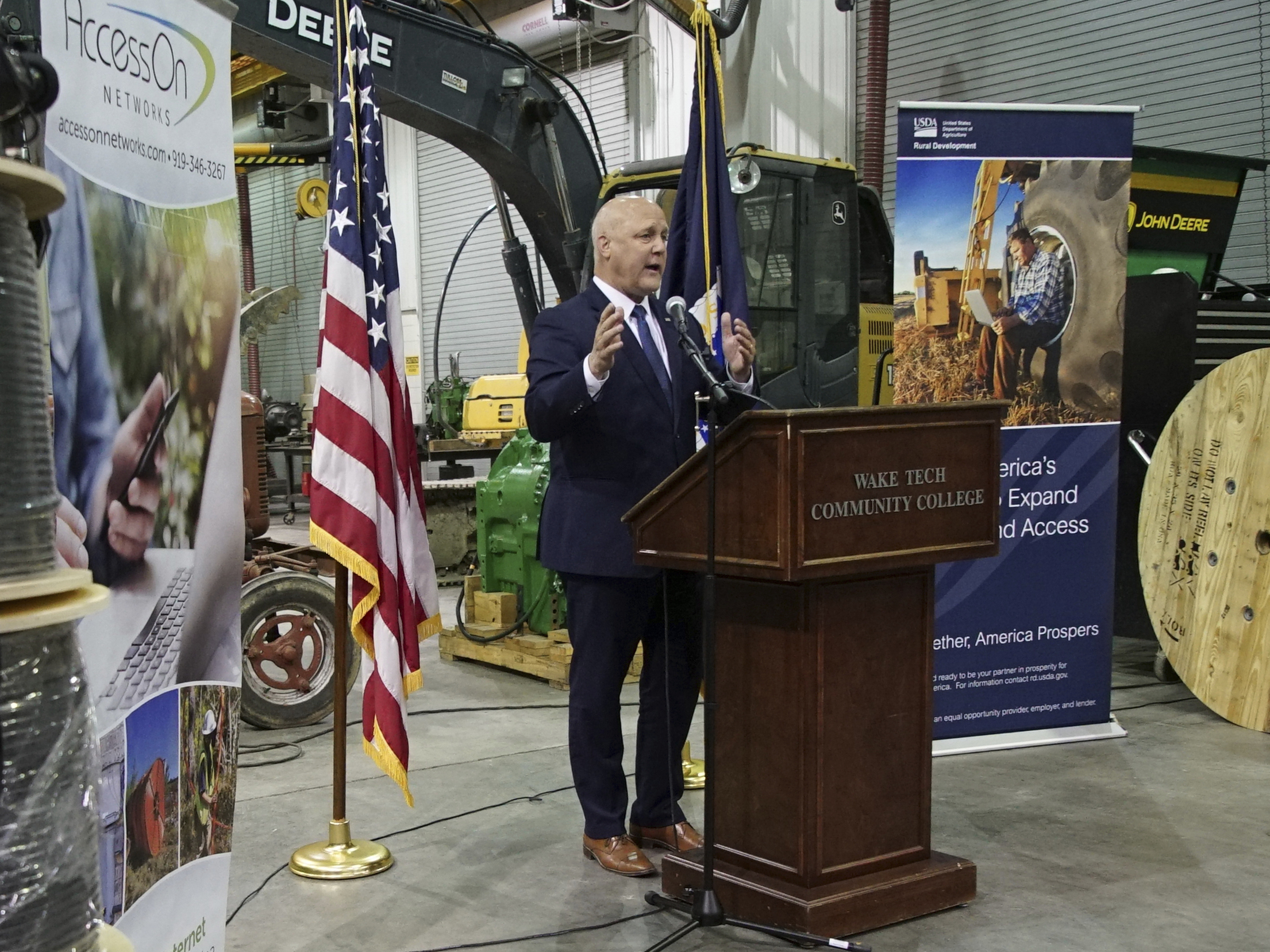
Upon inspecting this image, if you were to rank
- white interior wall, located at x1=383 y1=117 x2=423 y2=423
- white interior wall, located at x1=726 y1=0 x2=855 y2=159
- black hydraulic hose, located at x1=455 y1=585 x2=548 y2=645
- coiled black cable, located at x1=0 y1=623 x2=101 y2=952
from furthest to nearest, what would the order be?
1. white interior wall, located at x1=383 y1=117 x2=423 y2=423
2. white interior wall, located at x1=726 y1=0 x2=855 y2=159
3. black hydraulic hose, located at x1=455 y1=585 x2=548 y2=645
4. coiled black cable, located at x1=0 y1=623 x2=101 y2=952

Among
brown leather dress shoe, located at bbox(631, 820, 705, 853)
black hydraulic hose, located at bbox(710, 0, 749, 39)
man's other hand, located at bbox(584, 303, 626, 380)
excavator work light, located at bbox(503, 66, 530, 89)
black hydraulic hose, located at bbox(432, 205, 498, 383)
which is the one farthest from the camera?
black hydraulic hose, located at bbox(432, 205, 498, 383)

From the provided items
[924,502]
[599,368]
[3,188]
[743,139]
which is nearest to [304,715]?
[599,368]

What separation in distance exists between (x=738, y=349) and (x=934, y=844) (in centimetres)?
153

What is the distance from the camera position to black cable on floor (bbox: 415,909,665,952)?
9.50 feet

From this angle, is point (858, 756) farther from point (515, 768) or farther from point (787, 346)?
point (787, 346)

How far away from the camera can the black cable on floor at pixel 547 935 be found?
9.50 feet

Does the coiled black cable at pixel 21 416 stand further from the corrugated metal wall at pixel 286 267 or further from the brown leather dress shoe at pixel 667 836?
the corrugated metal wall at pixel 286 267

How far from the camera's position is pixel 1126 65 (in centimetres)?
846

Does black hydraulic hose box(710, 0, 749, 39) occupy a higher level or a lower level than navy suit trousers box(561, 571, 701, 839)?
higher

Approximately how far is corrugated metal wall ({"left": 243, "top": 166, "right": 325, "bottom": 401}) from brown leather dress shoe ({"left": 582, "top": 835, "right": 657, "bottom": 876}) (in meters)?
14.4

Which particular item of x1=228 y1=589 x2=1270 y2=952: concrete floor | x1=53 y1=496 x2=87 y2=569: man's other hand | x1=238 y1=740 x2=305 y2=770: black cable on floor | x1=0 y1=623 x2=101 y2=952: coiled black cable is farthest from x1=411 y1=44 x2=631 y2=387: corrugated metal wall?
x1=0 y1=623 x2=101 y2=952: coiled black cable

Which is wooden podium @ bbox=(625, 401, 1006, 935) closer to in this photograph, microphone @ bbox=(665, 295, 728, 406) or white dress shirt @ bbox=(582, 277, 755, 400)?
microphone @ bbox=(665, 295, 728, 406)

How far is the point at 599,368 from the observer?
10.0 ft

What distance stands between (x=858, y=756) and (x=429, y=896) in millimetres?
1190
